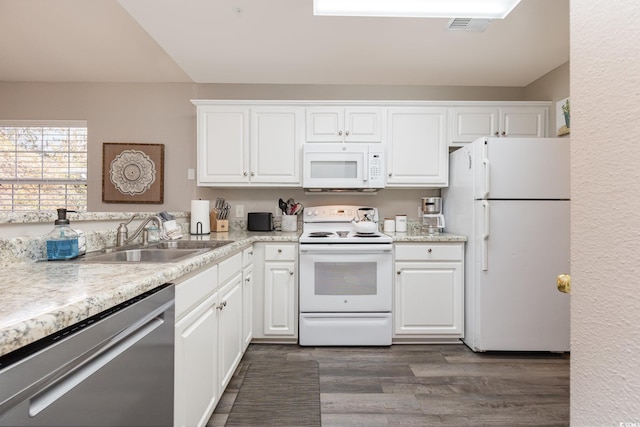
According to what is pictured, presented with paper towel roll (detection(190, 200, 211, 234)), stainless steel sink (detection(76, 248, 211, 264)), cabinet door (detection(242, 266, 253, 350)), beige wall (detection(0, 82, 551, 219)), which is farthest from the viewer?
beige wall (detection(0, 82, 551, 219))

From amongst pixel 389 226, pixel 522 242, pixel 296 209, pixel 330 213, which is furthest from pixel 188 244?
pixel 522 242

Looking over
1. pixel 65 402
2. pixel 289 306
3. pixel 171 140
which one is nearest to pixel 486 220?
pixel 289 306

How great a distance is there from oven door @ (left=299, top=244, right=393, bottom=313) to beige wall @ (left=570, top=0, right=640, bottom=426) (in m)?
1.81

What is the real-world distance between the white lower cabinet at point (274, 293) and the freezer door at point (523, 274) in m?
1.44

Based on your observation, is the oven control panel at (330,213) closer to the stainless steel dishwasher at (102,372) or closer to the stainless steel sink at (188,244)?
the stainless steel sink at (188,244)

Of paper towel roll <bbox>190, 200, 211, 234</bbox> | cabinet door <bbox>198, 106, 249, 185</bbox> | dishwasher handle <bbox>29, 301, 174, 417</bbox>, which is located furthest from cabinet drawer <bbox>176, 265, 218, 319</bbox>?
cabinet door <bbox>198, 106, 249, 185</bbox>

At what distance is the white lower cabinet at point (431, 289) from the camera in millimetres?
2459

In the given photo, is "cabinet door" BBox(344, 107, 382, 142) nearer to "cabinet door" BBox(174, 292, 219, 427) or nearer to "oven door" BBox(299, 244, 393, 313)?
"oven door" BBox(299, 244, 393, 313)

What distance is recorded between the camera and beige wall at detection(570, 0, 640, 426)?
46 cm

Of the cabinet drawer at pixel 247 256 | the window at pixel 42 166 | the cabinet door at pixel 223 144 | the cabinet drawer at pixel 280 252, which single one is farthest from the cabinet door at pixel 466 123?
the window at pixel 42 166

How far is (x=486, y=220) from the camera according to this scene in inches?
88.0

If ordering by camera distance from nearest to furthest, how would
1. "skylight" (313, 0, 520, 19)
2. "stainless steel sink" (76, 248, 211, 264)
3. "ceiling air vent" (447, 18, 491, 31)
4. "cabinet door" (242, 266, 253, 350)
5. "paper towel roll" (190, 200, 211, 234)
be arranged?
"stainless steel sink" (76, 248, 211, 264)
"skylight" (313, 0, 520, 19)
"ceiling air vent" (447, 18, 491, 31)
"cabinet door" (242, 266, 253, 350)
"paper towel roll" (190, 200, 211, 234)

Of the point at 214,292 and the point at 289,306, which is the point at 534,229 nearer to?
the point at 289,306

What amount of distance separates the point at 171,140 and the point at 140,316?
2.77 meters
